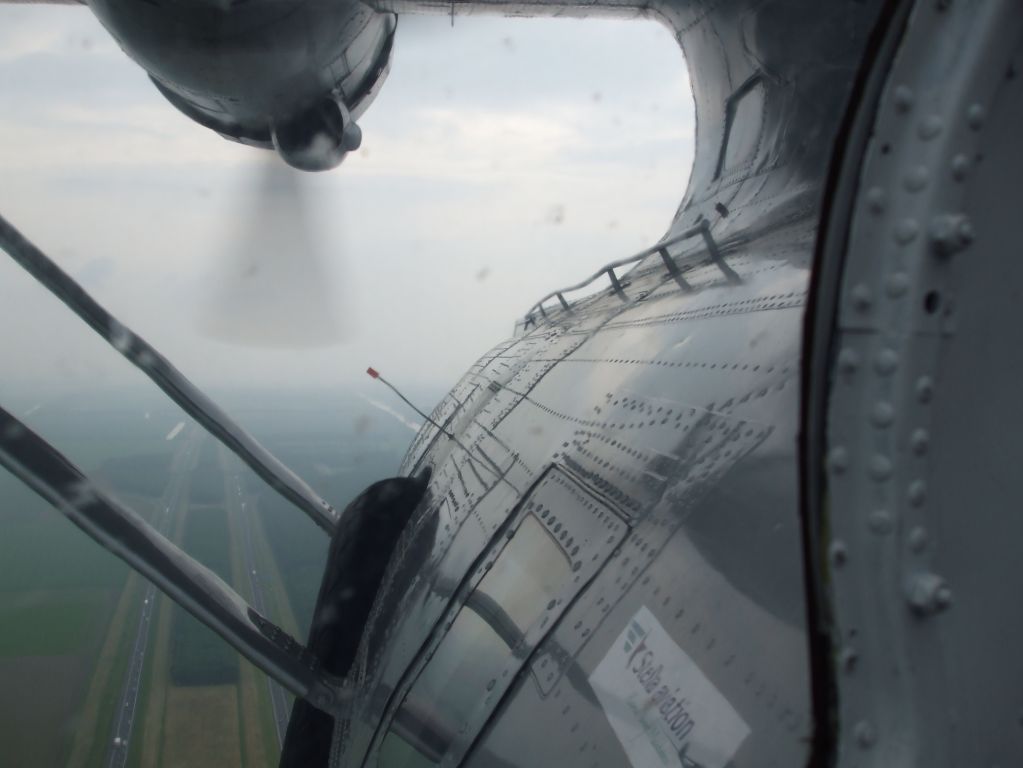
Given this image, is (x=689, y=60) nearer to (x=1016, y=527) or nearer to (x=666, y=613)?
(x=666, y=613)

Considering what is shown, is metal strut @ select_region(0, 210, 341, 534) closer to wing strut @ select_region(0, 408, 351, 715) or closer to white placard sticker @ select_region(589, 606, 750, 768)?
wing strut @ select_region(0, 408, 351, 715)

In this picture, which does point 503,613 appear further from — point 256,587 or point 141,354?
point 256,587

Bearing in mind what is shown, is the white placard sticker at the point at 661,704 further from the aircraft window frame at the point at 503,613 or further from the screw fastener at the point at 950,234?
the screw fastener at the point at 950,234

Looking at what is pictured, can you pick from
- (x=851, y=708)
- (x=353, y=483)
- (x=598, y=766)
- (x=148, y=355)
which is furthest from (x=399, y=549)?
(x=353, y=483)

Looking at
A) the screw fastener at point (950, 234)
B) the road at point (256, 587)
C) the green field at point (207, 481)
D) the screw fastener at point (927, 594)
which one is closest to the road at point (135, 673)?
the green field at point (207, 481)

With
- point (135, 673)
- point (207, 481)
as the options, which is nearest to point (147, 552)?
point (135, 673)
